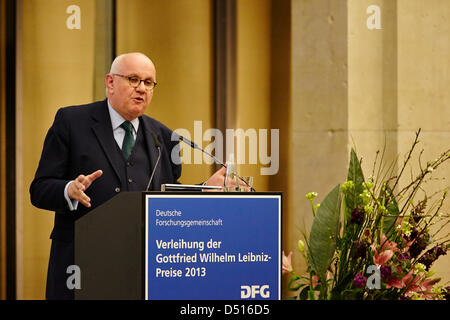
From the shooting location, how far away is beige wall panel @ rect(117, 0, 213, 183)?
5148 mm

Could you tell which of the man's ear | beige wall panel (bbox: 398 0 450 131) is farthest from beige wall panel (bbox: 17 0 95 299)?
beige wall panel (bbox: 398 0 450 131)

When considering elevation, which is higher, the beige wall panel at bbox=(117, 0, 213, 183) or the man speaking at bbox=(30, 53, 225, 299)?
the beige wall panel at bbox=(117, 0, 213, 183)

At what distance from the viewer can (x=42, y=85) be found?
5.14m

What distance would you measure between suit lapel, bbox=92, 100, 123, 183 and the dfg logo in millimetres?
1021

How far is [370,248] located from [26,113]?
3972mm

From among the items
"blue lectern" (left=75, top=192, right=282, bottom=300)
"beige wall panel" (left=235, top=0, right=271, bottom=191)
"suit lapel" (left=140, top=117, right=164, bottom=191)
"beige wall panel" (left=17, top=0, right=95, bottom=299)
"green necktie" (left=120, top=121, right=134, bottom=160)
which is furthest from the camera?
"beige wall panel" (left=235, top=0, right=271, bottom=191)

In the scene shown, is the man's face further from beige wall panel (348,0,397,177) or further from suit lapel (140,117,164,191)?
beige wall panel (348,0,397,177)

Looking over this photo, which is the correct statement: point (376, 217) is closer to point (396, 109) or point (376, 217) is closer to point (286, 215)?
point (396, 109)

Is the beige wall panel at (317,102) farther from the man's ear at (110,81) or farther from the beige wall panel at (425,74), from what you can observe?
the man's ear at (110,81)

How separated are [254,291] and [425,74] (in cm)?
271

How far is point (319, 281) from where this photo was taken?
1755mm

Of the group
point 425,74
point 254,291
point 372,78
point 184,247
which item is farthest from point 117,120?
point 425,74

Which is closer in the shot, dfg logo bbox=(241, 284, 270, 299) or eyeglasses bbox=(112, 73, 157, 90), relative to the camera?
dfg logo bbox=(241, 284, 270, 299)

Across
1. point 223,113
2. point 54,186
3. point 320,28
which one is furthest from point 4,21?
point 54,186
